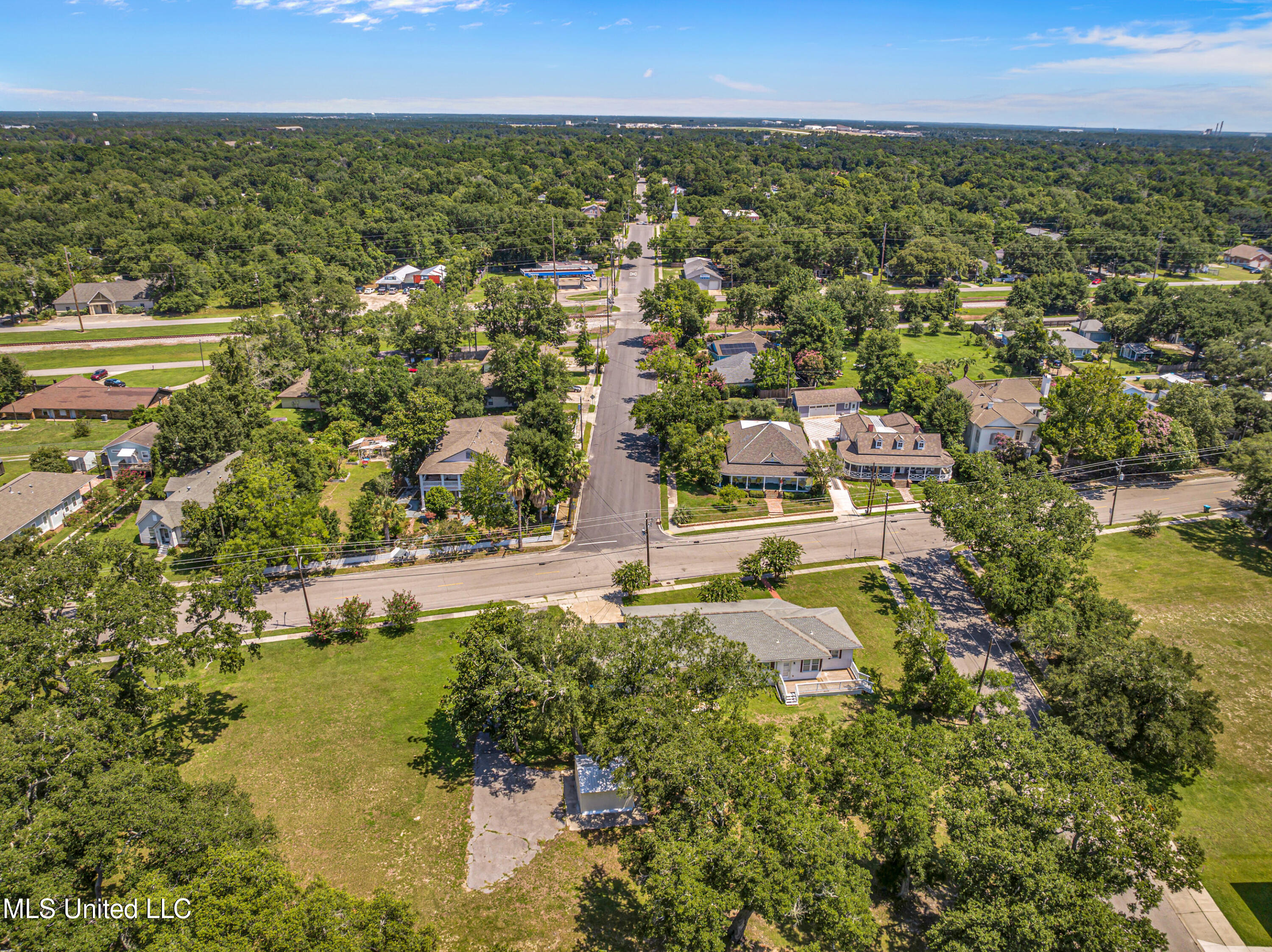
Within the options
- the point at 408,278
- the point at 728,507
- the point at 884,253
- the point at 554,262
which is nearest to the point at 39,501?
the point at 728,507

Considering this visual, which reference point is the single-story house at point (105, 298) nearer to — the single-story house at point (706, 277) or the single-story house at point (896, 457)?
the single-story house at point (706, 277)

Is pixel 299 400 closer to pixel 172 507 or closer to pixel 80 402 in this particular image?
pixel 80 402

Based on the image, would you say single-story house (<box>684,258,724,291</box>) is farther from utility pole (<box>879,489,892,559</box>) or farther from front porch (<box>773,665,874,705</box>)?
front porch (<box>773,665,874,705</box>)

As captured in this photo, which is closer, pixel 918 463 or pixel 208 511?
pixel 208 511

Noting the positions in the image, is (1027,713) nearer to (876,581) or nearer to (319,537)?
(876,581)

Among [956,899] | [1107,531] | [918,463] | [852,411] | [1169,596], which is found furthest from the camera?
[852,411]

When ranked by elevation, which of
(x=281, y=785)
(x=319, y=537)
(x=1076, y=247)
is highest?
(x=1076, y=247)

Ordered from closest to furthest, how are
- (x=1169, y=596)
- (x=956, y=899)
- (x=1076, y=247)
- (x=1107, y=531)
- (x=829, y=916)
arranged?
(x=829, y=916)
(x=956, y=899)
(x=1169, y=596)
(x=1107, y=531)
(x=1076, y=247)

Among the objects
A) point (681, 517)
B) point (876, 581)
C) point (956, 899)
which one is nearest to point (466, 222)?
point (681, 517)
